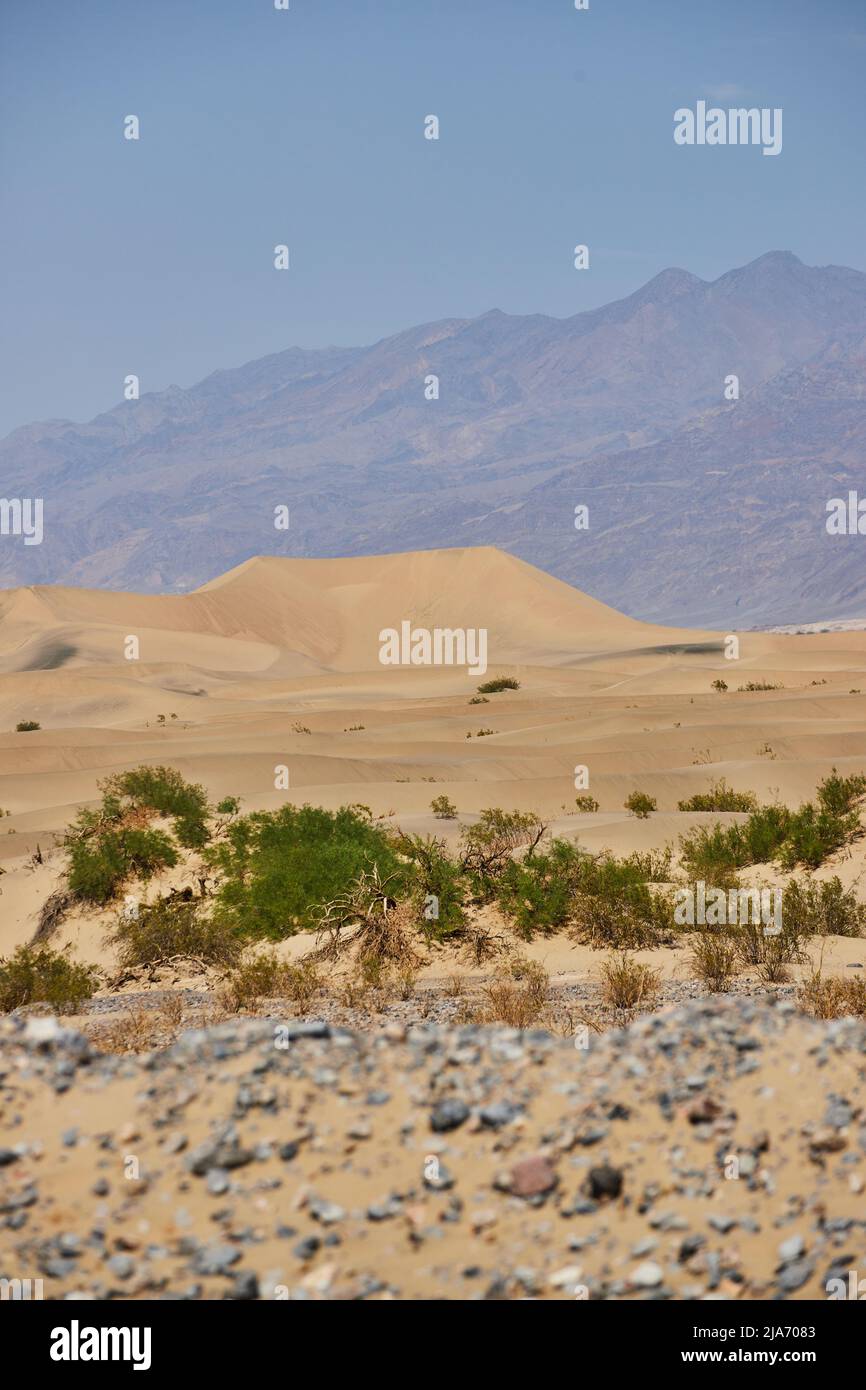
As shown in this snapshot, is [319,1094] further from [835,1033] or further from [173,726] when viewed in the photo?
[173,726]

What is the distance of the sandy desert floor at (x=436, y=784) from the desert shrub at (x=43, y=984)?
0.44 meters

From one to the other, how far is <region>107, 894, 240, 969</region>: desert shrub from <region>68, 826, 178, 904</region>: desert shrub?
150 cm

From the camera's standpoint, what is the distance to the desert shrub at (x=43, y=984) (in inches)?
462

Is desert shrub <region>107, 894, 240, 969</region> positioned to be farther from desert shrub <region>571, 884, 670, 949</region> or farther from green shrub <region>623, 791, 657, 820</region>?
green shrub <region>623, 791, 657, 820</region>

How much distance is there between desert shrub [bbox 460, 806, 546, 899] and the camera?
49.6 feet

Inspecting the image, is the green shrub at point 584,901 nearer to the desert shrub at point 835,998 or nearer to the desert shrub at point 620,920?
the desert shrub at point 620,920

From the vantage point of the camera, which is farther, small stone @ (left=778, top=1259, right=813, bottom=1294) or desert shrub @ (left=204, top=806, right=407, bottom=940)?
desert shrub @ (left=204, top=806, right=407, bottom=940)

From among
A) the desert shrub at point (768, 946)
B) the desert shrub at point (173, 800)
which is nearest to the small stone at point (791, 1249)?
the desert shrub at point (768, 946)

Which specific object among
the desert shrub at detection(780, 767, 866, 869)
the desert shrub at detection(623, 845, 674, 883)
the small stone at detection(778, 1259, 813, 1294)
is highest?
the desert shrub at detection(780, 767, 866, 869)

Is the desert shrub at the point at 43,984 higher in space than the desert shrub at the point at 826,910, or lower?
lower

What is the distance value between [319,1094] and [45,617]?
86.6 m

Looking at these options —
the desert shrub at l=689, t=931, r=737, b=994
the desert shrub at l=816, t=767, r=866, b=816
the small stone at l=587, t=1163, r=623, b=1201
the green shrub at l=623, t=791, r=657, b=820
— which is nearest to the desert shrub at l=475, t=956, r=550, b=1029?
the desert shrub at l=689, t=931, r=737, b=994

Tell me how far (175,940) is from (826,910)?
6.37 meters
